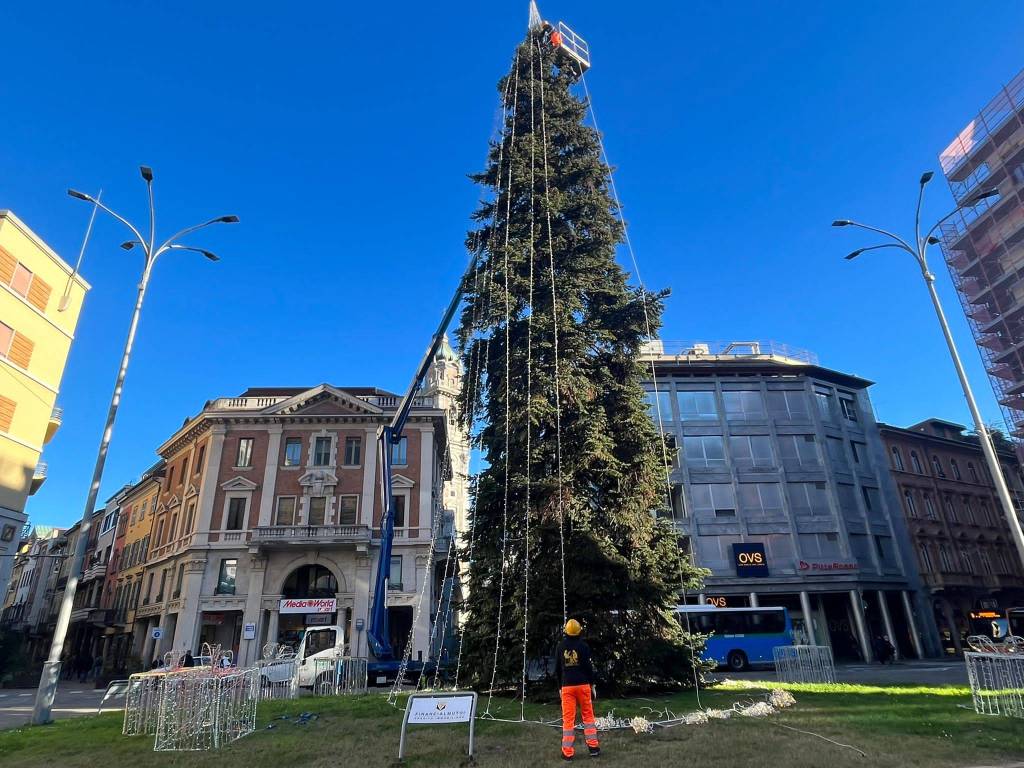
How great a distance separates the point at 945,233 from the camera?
151 ft

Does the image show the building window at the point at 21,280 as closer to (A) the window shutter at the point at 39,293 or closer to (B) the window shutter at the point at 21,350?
(A) the window shutter at the point at 39,293

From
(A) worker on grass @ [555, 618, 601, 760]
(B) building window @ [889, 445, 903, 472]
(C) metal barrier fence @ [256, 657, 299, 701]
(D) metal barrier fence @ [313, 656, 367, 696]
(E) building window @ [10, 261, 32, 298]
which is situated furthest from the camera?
(B) building window @ [889, 445, 903, 472]

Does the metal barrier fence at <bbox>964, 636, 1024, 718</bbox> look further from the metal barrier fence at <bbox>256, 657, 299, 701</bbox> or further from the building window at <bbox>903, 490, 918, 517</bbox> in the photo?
the building window at <bbox>903, 490, 918, 517</bbox>

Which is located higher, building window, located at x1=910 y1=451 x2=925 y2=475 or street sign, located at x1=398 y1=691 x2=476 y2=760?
building window, located at x1=910 y1=451 x2=925 y2=475

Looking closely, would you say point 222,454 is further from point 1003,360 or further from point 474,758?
point 1003,360

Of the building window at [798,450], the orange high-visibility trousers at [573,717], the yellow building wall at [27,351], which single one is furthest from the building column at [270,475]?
the orange high-visibility trousers at [573,717]

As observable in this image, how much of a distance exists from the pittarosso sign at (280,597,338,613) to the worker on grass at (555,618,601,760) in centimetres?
2719

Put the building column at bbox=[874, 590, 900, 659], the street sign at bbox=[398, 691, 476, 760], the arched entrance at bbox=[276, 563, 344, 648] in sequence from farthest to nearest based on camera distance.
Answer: the building column at bbox=[874, 590, 900, 659], the arched entrance at bbox=[276, 563, 344, 648], the street sign at bbox=[398, 691, 476, 760]

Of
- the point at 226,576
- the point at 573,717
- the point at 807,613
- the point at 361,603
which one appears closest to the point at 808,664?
the point at 573,717

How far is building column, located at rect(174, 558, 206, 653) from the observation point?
31906 millimetres

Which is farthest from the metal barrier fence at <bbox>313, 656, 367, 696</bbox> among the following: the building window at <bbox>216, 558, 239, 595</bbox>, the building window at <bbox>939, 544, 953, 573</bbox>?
the building window at <bbox>939, 544, 953, 573</bbox>

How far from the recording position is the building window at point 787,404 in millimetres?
37844

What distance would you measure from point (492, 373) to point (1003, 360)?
138 feet

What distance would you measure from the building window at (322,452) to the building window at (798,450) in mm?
26951
